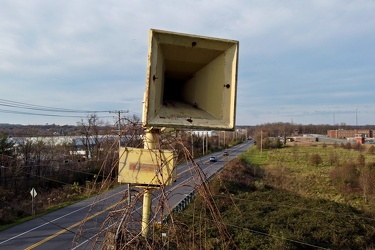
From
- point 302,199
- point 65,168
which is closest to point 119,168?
point 302,199

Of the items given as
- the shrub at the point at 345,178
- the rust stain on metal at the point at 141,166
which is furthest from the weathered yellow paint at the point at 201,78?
the shrub at the point at 345,178

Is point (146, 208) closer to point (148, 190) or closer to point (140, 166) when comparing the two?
point (148, 190)

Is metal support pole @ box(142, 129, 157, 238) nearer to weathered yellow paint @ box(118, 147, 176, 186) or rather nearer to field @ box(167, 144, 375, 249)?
weathered yellow paint @ box(118, 147, 176, 186)

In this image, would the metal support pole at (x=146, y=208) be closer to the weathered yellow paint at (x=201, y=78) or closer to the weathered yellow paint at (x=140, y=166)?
the weathered yellow paint at (x=140, y=166)

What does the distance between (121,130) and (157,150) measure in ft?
0.74

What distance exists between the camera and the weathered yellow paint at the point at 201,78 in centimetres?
172

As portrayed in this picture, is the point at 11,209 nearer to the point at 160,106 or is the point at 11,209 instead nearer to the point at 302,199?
the point at 302,199

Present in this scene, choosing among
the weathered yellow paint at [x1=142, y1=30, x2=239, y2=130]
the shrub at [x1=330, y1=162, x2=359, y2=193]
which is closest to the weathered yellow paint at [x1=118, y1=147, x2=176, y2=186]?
the weathered yellow paint at [x1=142, y1=30, x2=239, y2=130]

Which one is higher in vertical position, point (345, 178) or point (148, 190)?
point (148, 190)

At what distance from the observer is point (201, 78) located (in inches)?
82.3

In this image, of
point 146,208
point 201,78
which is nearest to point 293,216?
point 146,208

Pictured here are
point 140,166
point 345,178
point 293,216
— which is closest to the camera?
point 140,166

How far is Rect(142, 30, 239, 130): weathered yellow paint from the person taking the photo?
1716mm

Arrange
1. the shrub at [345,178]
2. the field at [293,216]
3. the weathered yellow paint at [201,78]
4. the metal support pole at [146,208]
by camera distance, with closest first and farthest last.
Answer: the weathered yellow paint at [201,78] → the metal support pole at [146,208] → the field at [293,216] → the shrub at [345,178]
